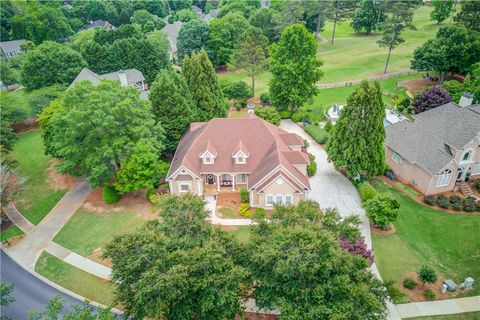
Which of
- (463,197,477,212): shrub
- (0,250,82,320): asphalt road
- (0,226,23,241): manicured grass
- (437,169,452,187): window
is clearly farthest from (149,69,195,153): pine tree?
(463,197,477,212): shrub

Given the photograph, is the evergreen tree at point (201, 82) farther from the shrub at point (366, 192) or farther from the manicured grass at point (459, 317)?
the manicured grass at point (459, 317)

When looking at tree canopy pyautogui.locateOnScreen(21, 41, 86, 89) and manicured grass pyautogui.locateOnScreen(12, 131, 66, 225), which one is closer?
manicured grass pyautogui.locateOnScreen(12, 131, 66, 225)

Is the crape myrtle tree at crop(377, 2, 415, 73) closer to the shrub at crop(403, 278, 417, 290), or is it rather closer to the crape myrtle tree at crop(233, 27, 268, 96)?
the crape myrtle tree at crop(233, 27, 268, 96)

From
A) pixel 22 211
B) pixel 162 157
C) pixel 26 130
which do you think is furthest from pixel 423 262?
pixel 26 130

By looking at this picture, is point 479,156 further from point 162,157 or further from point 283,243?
point 162,157

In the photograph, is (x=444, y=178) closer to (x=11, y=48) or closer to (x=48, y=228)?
(x=48, y=228)

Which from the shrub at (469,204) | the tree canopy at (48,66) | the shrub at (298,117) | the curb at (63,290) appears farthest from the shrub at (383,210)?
the tree canopy at (48,66)

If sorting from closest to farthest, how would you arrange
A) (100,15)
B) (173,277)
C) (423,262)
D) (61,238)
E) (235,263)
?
(173,277)
(235,263)
(423,262)
(61,238)
(100,15)

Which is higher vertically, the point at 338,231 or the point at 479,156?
the point at 338,231
